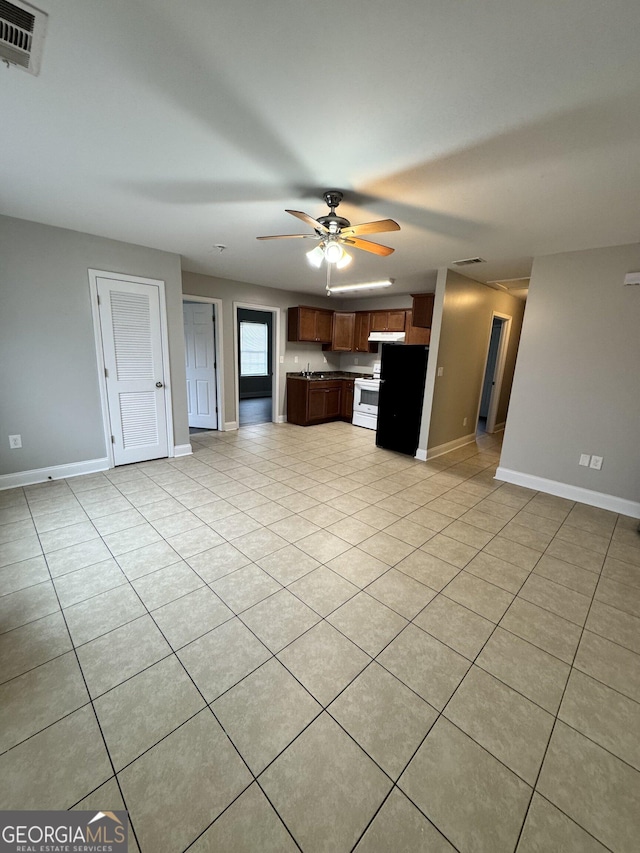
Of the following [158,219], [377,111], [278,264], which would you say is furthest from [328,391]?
[377,111]

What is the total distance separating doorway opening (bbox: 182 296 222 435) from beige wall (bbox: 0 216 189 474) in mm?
1517

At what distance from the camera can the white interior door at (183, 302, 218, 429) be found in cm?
526

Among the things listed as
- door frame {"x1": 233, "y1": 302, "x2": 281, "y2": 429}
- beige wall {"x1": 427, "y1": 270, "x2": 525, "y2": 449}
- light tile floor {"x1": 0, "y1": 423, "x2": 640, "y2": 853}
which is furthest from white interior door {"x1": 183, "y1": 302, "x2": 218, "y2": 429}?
beige wall {"x1": 427, "y1": 270, "x2": 525, "y2": 449}

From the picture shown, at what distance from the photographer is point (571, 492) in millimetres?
3414

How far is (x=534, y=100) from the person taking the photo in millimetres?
→ 1308

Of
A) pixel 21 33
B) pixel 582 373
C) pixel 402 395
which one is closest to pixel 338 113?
pixel 21 33

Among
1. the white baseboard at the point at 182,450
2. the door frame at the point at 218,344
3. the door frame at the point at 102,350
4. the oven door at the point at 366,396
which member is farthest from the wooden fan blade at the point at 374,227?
the oven door at the point at 366,396

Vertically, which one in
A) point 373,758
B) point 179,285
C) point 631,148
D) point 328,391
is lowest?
point 373,758

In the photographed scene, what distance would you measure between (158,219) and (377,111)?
214cm

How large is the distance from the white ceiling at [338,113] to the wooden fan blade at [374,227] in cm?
25

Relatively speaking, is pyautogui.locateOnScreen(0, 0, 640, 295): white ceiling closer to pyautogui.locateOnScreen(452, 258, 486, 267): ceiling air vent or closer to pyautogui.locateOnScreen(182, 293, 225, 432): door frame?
pyautogui.locateOnScreen(452, 258, 486, 267): ceiling air vent

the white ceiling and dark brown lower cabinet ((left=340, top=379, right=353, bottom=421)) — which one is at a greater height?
the white ceiling

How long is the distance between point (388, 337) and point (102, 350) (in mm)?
4464

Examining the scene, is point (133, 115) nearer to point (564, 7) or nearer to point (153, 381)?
point (564, 7)
